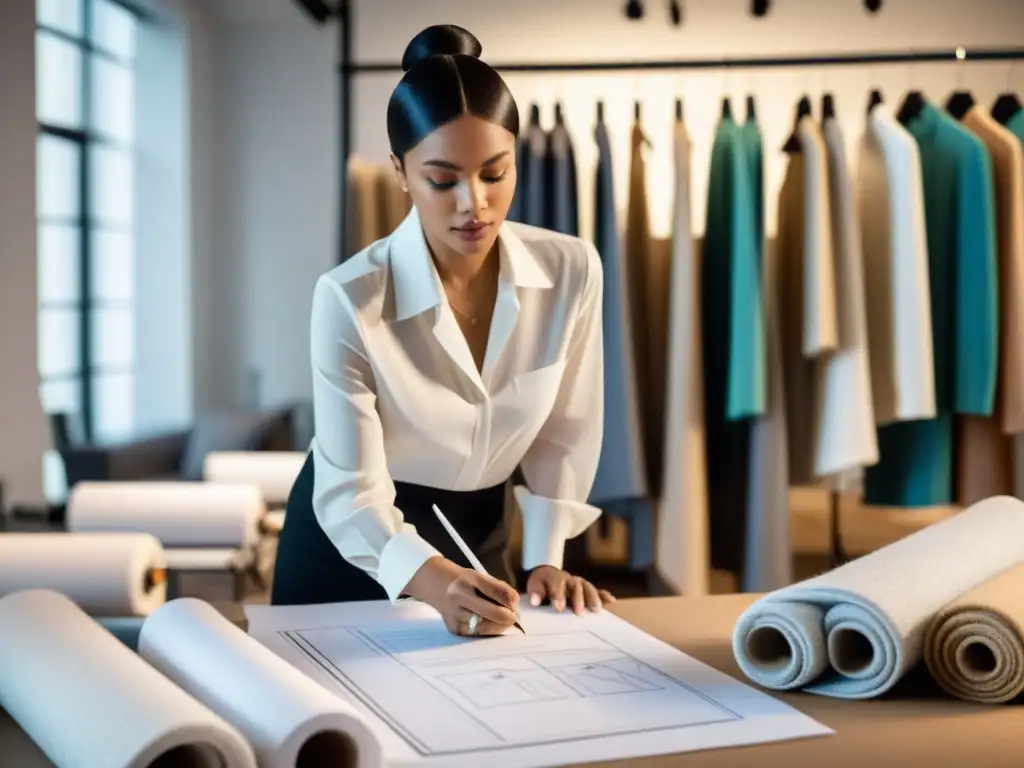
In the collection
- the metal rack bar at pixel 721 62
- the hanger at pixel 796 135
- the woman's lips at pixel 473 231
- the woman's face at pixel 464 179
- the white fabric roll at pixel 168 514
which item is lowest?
the white fabric roll at pixel 168 514

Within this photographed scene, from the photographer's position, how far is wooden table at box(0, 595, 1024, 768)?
0.76 metres

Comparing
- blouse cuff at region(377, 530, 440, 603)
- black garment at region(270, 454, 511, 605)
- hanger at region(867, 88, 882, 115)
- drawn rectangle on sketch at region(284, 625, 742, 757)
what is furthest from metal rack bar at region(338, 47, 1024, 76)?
drawn rectangle on sketch at region(284, 625, 742, 757)

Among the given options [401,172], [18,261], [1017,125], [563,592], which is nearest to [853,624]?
[563,592]

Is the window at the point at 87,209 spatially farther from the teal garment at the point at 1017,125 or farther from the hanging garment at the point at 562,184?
the teal garment at the point at 1017,125

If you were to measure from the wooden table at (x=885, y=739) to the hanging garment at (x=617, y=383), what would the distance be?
1947 mm

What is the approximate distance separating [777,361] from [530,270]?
70.3 inches

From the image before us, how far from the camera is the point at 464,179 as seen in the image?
3.45 ft

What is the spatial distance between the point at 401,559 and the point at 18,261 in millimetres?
2800

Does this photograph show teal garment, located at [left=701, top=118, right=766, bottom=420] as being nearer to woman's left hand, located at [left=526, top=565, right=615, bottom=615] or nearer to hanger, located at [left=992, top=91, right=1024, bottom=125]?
hanger, located at [left=992, top=91, right=1024, bottom=125]

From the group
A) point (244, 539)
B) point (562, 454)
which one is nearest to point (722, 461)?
point (244, 539)

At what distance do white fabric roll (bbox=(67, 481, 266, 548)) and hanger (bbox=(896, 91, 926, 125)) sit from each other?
1900 millimetres

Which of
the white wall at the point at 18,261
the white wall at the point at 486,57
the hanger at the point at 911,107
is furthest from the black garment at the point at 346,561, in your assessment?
the white wall at the point at 486,57

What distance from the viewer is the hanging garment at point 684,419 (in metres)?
2.90

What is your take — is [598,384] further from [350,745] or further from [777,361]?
[777,361]
